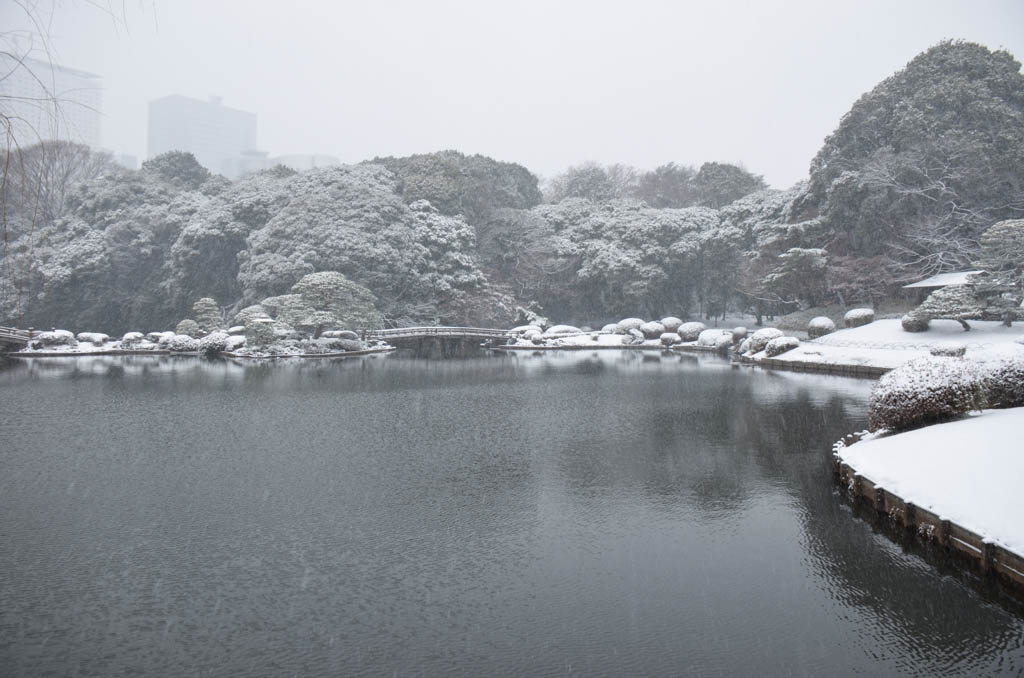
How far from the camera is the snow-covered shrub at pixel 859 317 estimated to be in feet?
87.4

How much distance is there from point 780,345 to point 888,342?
3725 mm

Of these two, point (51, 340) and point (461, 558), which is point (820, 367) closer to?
point (461, 558)

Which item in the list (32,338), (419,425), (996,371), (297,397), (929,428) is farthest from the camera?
(32,338)

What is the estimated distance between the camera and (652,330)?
38219mm

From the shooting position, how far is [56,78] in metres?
3.76

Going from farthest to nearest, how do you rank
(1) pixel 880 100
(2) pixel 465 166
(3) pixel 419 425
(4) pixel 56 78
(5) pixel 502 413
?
(2) pixel 465 166, (1) pixel 880 100, (5) pixel 502 413, (3) pixel 419 425, (4) pixel 56 78

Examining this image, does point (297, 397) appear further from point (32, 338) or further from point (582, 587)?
point (32, 338)

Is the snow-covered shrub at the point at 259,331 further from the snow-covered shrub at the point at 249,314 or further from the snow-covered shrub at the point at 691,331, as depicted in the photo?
the snow-covered shrub at the point at 691,331

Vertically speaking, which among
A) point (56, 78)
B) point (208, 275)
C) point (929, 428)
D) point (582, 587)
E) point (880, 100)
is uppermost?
point (880, 100)

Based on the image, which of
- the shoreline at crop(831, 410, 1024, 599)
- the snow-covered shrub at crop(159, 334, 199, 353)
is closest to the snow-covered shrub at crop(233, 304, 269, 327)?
the snow-covered shrub at crop(159, 334, 199, 353)

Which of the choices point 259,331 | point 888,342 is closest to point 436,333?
point 259,331

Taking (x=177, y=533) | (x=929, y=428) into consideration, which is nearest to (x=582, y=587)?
(x=177, y=533)

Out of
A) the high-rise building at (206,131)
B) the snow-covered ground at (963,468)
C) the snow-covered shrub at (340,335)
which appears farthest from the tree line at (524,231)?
the high-rise building at (206,131)

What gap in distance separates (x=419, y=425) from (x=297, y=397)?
17.1ft
